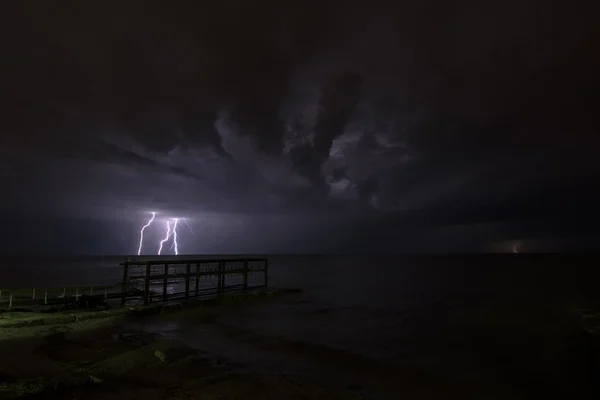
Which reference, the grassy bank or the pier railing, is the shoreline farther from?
the pier railing

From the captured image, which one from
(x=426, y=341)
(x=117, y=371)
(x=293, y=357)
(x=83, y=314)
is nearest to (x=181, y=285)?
(x=83, y=314)

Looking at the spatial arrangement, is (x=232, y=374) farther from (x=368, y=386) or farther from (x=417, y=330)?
(x=417, y=330)

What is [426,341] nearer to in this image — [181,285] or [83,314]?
[83,314]

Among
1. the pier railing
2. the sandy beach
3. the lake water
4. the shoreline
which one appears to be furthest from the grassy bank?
the pier railing

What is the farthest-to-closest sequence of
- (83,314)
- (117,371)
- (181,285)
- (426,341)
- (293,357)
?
(181,285) → (83,314) → (426,341) → (293,357) → (117,371)

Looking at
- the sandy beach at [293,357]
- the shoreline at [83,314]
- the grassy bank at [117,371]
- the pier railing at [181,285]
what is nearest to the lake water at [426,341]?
the sandy beach at [293,357]

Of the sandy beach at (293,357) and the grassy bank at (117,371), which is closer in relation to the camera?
the grassy bank at (117,371)

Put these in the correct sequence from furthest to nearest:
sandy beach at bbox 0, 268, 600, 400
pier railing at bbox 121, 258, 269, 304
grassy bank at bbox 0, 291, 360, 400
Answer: pier railing at bbox 121, 258, 269, 304
sandy beach at bbox 0, 268, 600, 400
grassy bank at bbox 0, 291, 360, 400

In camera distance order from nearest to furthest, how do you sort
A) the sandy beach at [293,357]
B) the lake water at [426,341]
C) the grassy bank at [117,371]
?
1. the grassy bank at [117,371]
2. the sandy beach at [293,357]
3. the lake water at [426,341]

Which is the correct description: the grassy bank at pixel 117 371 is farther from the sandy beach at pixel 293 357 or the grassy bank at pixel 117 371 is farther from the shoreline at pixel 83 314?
the shoreline at pixel 83 314

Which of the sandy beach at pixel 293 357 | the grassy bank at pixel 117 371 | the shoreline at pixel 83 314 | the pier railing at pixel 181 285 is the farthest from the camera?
the pier railing at pixel 181 285

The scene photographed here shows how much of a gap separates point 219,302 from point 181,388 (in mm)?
20950

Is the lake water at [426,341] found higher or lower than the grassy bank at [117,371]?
lower

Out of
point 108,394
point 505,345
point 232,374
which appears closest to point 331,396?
point 232,374
